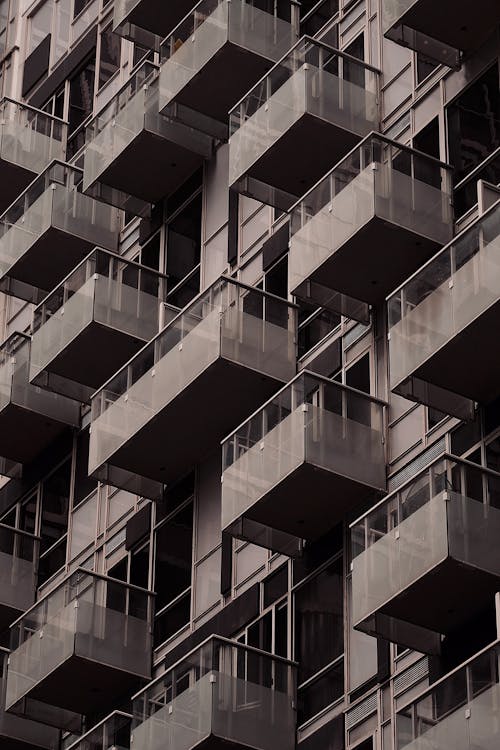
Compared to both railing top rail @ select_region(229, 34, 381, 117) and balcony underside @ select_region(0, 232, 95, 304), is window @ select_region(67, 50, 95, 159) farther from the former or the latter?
railing top rail @ select_region(229, 34, 381, 117)

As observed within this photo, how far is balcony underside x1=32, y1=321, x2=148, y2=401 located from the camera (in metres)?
40.3

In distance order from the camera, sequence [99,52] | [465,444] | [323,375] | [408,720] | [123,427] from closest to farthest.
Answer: [408,720], [465,444], [323,375], [123,427], [99,52]

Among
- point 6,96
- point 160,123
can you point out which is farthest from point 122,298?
point 6,96

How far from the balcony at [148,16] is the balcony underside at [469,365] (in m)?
14.4

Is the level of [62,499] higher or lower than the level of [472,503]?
higher

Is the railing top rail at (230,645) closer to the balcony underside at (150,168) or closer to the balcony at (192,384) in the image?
the balcony at (192,384)

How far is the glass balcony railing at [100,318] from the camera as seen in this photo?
4025cm

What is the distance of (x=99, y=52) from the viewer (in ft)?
154

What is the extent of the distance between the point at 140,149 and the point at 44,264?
3998 mm

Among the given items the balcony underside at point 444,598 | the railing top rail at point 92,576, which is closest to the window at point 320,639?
the balcony underside at point 444,598

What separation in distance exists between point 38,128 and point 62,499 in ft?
28.5

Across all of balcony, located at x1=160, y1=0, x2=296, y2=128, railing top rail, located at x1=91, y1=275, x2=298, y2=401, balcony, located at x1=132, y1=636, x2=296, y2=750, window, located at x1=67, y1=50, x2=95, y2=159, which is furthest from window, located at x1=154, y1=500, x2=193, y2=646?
window, located at x1=67, y1=50, x2=95, y2=159

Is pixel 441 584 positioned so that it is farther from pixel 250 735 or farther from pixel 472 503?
pixel 250 735

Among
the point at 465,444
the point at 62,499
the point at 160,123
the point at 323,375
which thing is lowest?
the point at 465,444
